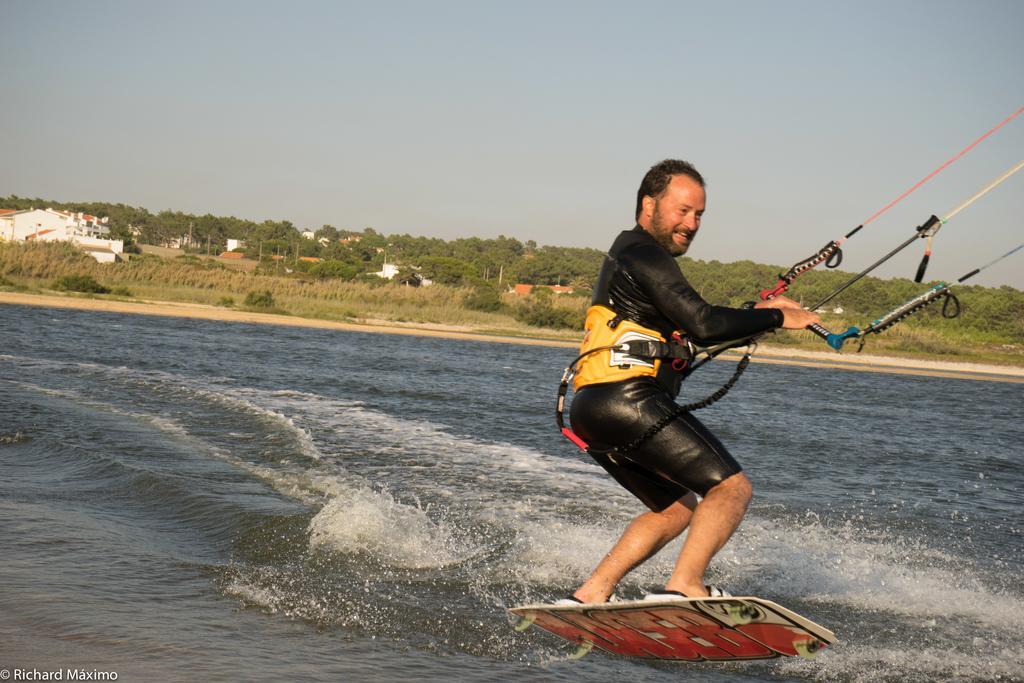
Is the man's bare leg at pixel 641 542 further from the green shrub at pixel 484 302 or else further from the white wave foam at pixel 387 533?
the green shrub at pixel 484 302

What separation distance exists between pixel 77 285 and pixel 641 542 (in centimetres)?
4650

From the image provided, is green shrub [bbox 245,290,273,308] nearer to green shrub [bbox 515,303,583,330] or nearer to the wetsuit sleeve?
green shrub [bbox 515,303,583,330]

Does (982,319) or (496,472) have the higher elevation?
(982,319)

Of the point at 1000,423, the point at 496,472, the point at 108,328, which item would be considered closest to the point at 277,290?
the point at 108,328

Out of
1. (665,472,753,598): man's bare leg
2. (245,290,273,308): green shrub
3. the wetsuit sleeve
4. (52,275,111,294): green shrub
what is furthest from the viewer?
(245,290,273,308): green shrub

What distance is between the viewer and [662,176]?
4.09 meters

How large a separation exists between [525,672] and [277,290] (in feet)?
162

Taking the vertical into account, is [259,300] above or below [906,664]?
below

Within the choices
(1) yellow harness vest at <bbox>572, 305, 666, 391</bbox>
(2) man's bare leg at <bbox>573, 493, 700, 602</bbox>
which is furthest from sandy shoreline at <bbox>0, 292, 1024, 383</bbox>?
(1) yellow harness vest at <bbox>572, 305, 666, 391</bbox>

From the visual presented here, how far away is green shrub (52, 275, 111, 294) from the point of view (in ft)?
151

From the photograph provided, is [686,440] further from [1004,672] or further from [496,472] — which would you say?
[496,472]

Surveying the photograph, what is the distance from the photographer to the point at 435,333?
44.5 m

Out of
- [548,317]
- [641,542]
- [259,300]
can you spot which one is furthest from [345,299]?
[641,542]

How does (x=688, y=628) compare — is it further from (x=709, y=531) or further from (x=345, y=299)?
(x=345, y=299)
